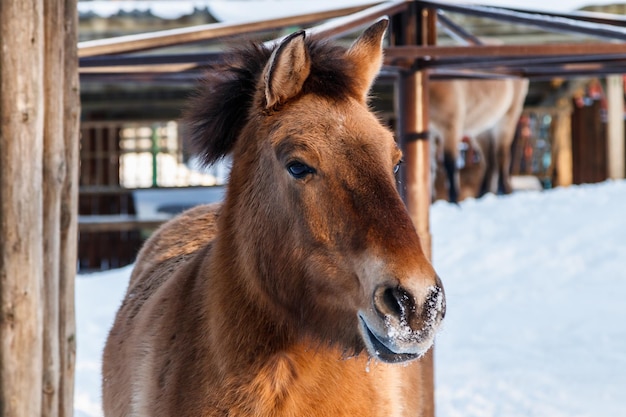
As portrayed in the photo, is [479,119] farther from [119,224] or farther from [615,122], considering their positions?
[119,224]

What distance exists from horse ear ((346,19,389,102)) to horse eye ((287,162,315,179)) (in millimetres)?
549

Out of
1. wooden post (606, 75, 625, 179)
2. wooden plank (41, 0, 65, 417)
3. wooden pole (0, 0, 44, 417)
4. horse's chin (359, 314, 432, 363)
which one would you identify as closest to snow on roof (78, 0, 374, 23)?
wooden post (606, 75, 625, 179)

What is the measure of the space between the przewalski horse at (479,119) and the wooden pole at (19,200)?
8260 mm

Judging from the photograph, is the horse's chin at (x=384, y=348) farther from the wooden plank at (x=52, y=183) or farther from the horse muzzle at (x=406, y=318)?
the wooden plank at (x=52, y=183)

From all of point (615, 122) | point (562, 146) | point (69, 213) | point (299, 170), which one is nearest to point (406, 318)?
point (299, 170)

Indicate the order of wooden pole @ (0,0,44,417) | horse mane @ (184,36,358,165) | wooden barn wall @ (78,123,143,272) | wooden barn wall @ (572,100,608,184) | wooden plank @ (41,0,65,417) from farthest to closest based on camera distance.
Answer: wooden barn wall @ (572,100,608,184)
wooden barn wall @ (78,123,143,272)
wooden plank @ (41,0,65,417)
wooden pole @ (0,0,44,417)
horse mane @ (184,36,358,165)

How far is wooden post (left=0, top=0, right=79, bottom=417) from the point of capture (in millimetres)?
3242

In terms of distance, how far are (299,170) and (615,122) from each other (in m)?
12.2

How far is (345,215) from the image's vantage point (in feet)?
8.11

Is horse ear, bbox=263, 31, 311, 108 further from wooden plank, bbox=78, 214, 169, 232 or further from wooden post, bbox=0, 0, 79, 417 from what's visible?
wooden plank, bbox=78, 214, 169, 232

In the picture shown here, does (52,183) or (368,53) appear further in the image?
(52,183)

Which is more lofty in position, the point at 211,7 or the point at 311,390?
the point at 211,7

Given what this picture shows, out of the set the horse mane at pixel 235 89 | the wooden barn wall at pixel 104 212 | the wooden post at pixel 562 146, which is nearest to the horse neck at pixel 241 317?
the horse mane at pixel 235 89

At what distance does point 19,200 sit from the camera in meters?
3.27
